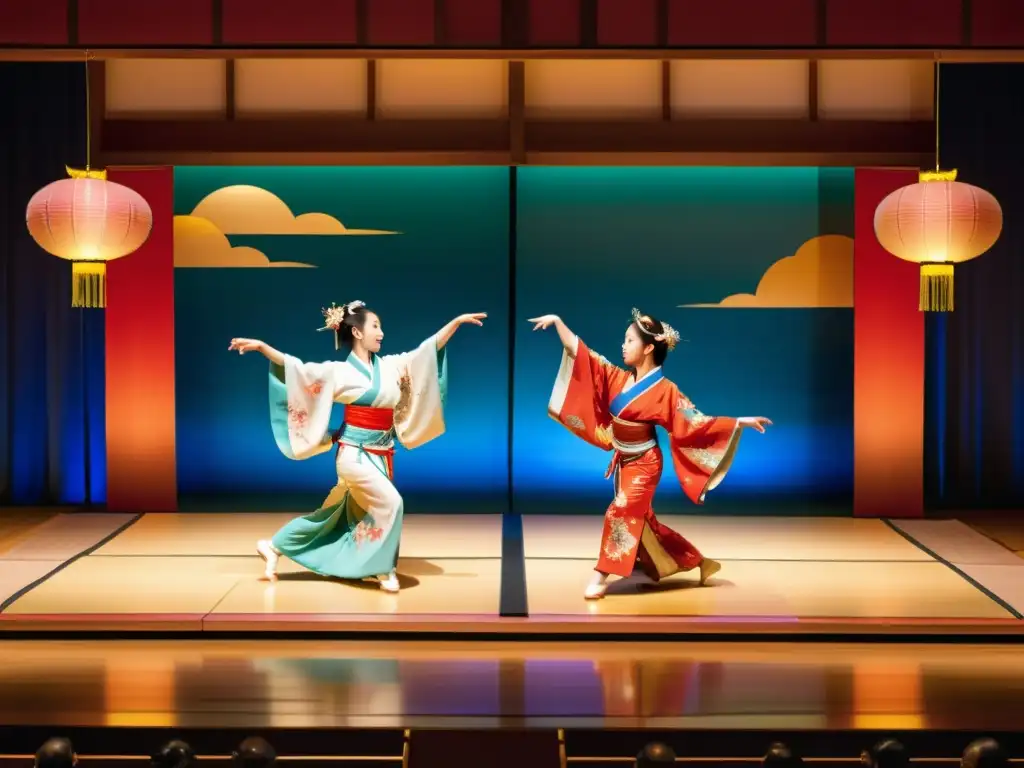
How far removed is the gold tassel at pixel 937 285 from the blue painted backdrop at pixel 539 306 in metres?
1.46

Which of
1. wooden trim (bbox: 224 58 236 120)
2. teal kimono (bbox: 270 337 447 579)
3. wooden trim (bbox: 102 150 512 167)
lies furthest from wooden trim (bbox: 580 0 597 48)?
wooden trim (bbox: 224 58 236 120)

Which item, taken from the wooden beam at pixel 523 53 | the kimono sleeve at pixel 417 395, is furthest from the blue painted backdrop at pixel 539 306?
the kimono sleeve at pixel 417 395

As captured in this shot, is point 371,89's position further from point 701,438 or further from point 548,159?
point 701,438

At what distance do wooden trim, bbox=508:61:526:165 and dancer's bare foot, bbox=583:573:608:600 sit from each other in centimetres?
287

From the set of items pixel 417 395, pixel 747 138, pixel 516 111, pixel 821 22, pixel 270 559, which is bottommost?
pixel 270 559

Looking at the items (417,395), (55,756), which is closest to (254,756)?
(55,756)

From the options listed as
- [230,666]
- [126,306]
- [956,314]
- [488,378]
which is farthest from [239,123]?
[956,314]

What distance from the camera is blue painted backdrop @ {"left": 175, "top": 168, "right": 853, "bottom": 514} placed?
8.53 meters

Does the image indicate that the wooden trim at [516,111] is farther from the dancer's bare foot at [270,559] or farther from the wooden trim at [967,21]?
the dancer's bare foot at [270,559]

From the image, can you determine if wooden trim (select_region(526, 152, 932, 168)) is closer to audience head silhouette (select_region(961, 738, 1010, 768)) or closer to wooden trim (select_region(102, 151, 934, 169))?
wooden trim (select_region(102, 151, 934, 169))

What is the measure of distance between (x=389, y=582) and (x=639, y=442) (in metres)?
1.35

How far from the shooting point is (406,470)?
8.69 m

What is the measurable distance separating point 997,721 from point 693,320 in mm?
4060

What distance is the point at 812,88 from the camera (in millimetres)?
8328
